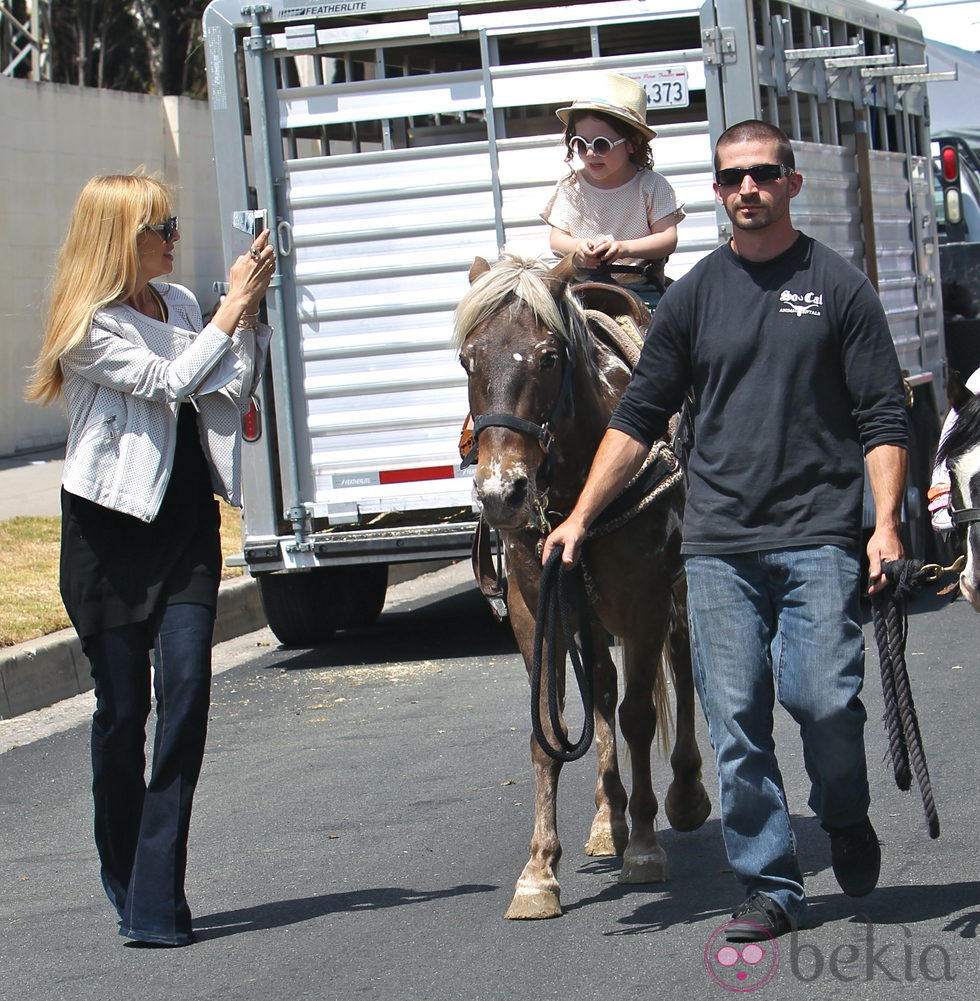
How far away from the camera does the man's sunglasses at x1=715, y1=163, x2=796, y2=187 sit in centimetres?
462

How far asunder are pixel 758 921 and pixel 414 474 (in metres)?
5.47

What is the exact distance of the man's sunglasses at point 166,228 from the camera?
5.27 meters

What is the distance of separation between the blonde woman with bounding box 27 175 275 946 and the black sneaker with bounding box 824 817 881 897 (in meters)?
1.85

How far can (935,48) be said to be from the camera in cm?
1836

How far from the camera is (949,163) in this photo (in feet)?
49.0

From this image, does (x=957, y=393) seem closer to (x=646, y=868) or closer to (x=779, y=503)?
(x=779, y=503)

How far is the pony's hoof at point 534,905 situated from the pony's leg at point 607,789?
2.22 feet

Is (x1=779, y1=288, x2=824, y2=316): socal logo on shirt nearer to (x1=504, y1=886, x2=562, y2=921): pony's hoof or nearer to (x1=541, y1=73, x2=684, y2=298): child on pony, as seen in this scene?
(x1=504, y1=886, x2=562, y2=921): pony's hoof

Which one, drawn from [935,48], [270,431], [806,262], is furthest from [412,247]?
[935,48]

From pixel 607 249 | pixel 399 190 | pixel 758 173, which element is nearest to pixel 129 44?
pixel 399 190

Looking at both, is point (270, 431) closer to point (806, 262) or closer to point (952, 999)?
point (806, 262)

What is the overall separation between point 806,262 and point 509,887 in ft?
7.17

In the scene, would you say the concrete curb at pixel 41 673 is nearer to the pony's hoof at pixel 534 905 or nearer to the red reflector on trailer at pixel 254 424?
the red reflector on trailer at pixel 254 424

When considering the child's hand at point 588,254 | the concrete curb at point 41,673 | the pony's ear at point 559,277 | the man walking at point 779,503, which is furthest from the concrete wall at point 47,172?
the man walking at point 779,503
